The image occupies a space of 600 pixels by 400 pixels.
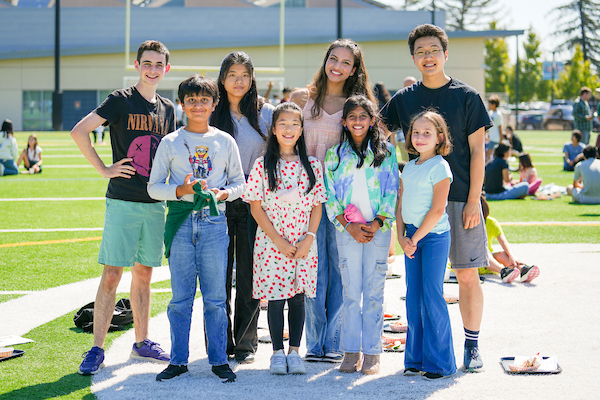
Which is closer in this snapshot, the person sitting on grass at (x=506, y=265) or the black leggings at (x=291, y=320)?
→ the black leggings at (x=291, y=320)

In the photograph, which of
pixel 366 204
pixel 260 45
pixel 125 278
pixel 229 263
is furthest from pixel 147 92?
pixel 260 45

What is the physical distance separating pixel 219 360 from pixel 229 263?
0.73 m

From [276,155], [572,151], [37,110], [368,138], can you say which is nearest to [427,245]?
[368,138]

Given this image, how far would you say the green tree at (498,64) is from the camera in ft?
196

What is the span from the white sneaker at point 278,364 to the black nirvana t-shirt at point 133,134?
141 cm

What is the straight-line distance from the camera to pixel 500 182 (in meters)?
13.2

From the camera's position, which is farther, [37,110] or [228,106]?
[37,110]

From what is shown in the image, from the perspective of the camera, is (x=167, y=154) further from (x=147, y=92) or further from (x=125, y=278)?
(x=125, y=278)

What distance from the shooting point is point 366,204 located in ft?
14.1

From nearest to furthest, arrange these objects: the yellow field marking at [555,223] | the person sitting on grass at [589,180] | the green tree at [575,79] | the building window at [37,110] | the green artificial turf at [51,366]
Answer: the green artificial turf at [51,366]
the yellow field marking at [555,223]
the person sitting on grass at [589,180]
the building window at [37,110]
the green tree at [575,79]

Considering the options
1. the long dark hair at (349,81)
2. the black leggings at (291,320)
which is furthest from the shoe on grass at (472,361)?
the long dark hair at (349,81)

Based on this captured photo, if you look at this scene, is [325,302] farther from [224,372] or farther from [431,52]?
[431,52]

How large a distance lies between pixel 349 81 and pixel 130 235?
196 centimetres

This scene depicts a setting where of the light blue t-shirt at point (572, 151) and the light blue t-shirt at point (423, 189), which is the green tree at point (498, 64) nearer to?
the light blue t-shirt at point (572, 151)
